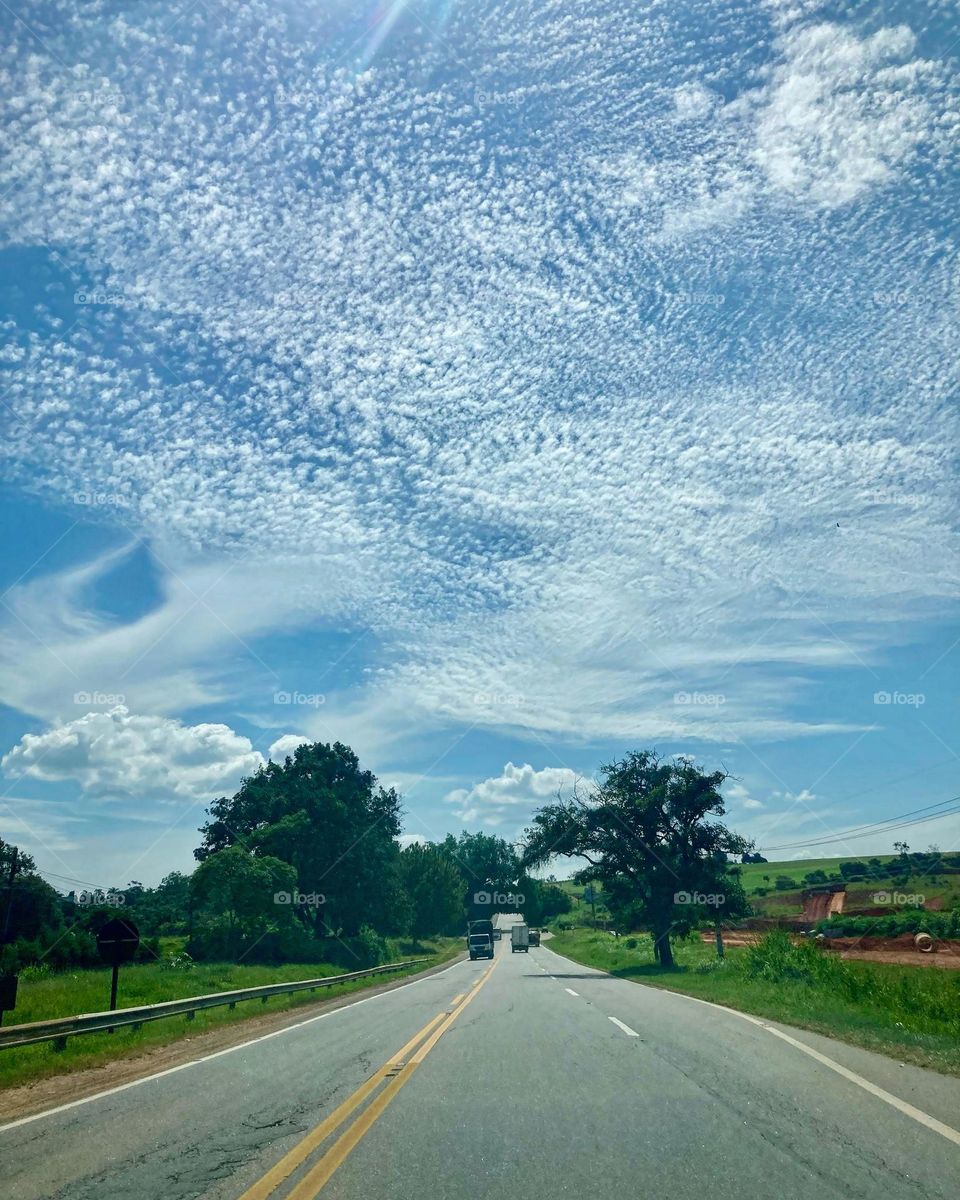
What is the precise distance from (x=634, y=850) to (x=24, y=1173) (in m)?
39.3

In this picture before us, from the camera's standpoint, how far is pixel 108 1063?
14.3m

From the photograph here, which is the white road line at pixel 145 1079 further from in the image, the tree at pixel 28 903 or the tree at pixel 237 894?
the tree at pixel 28 903

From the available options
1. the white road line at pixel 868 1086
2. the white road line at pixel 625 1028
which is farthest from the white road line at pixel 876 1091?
the white road line at pixel 625 1028

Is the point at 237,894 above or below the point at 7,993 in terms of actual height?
above

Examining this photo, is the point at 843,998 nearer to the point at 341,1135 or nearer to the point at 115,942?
the point at 341,1135

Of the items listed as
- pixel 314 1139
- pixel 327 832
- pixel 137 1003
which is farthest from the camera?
pixel 327 832

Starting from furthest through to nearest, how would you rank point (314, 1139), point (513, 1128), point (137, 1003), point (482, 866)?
point (482, 866) → point (137, 1003) → point (513, 1128) → point (314, 1139)

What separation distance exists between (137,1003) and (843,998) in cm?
1655

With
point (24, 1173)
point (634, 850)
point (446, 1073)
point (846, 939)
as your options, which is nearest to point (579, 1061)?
point (446, 1073)

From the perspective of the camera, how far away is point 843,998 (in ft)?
62.6

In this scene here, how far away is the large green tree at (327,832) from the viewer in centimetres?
6053

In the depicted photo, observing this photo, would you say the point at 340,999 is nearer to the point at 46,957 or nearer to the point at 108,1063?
the point at 108,1063

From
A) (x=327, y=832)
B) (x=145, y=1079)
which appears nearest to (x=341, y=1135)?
(x=145, y=1079)

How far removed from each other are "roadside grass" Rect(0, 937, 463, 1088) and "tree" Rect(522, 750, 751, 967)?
38.5ft
